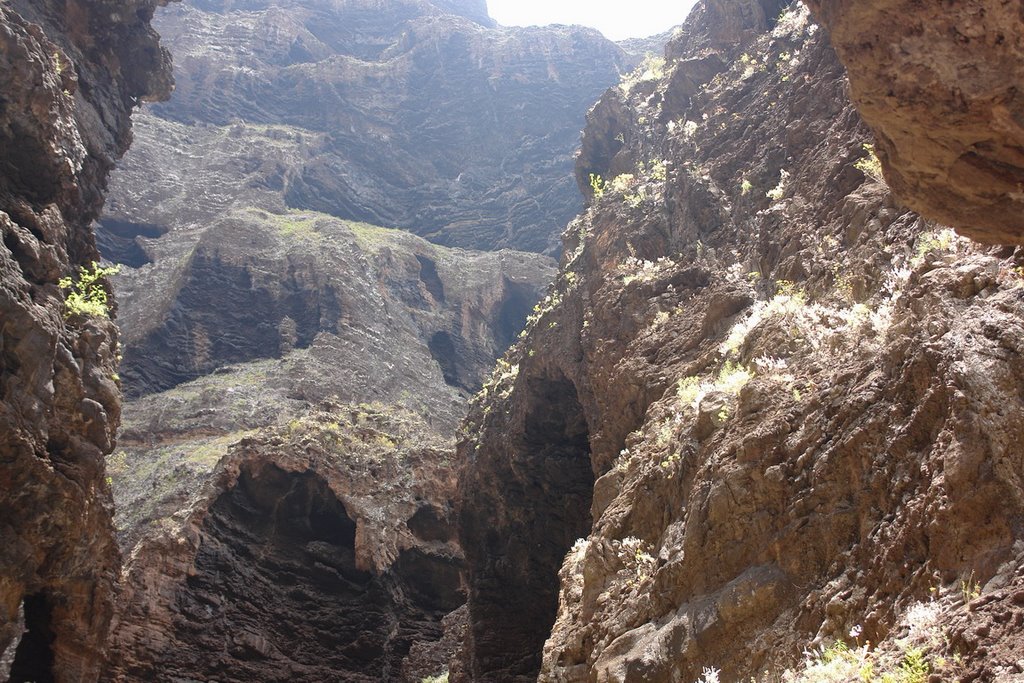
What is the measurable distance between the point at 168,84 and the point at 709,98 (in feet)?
49.9

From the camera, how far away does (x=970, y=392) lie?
18.6ft

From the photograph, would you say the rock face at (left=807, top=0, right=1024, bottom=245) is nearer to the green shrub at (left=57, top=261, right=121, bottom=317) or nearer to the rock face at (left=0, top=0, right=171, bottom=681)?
the rock face at (left=0, top=0, right=171, bottom=681)

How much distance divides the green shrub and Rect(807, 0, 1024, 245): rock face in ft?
41.8

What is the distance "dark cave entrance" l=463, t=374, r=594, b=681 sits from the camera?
1912 cm

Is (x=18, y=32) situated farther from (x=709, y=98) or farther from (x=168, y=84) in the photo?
(x=709, y=98)

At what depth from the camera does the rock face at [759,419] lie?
555 centimetres

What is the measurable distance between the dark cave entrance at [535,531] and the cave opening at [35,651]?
9.04 metres

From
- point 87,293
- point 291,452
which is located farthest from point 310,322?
point 87,293

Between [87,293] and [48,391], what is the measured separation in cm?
393

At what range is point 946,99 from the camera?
238 inches

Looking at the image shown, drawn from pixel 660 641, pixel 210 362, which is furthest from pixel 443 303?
pixel 660 641

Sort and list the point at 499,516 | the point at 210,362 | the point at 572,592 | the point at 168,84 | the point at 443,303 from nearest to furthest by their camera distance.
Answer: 1. the point at 572,592
2. the point at 499,516
3. the point at 168,84
4. the point at 210,362
5. the point at 443,303

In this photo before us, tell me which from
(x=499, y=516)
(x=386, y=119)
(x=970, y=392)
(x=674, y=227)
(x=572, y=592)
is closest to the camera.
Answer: (x=970, y=392)

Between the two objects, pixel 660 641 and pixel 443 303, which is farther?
pixel 443 303
